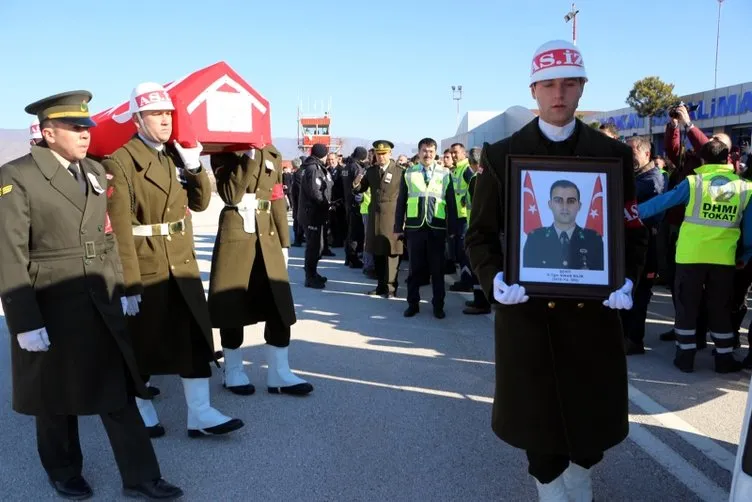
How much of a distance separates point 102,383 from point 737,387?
4759 millimetres

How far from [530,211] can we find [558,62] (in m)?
0.62

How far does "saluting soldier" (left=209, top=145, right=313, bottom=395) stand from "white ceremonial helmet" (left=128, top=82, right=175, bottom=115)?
1.00 meters

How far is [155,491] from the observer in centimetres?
339

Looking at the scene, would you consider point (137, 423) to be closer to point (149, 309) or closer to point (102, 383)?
point (102, 383)

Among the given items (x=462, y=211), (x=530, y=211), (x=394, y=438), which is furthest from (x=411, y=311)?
(x=530, y=211)

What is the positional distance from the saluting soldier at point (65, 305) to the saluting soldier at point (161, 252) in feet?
1.36

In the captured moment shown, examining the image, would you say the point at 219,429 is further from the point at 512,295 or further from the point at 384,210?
the point at 384,210

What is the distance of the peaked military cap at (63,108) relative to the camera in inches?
127

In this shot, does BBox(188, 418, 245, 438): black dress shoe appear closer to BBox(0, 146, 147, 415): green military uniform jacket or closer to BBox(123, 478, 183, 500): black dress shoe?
BBox(123, 478, 183, 500): black dress shoe

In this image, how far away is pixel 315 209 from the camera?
10227mm

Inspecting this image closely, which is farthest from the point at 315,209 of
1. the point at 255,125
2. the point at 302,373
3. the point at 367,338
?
the point at 255,125

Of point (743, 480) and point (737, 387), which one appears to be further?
point (737, 387)

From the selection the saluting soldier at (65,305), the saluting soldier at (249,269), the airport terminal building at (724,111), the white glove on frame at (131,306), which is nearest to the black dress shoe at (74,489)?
the saluting soldier at (65,305)

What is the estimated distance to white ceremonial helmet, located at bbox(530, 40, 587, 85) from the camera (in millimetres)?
2547
